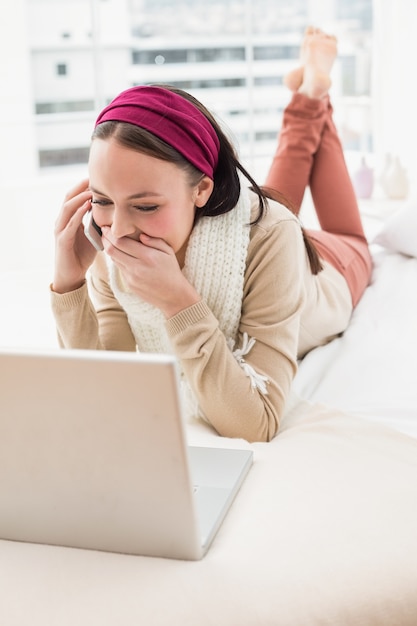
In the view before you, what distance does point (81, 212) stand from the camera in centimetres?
142

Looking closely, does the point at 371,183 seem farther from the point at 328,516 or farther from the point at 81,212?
the point at 328,516

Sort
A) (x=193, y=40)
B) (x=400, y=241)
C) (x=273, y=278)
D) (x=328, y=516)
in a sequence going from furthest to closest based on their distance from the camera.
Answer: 1. (x=193, y=40)
2. (x=400, y=241)
3. (x=273, y=278)
4. (x=328, y=516)

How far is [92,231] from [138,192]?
181 mm

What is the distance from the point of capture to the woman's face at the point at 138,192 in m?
1.20

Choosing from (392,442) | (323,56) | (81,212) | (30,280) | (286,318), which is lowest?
(30,280)

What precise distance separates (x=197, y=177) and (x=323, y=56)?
51.2 inches

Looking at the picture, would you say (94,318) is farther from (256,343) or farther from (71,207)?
(256,343)

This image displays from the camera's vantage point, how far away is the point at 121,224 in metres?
1.24

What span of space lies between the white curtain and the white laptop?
10.2 feet

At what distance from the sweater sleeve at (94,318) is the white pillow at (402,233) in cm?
101

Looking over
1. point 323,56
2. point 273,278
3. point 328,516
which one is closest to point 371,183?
point 323,56

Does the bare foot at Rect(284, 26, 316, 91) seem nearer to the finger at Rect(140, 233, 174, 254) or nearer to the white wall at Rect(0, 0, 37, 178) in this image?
the finger at Rect(140, 233, 174, 254)

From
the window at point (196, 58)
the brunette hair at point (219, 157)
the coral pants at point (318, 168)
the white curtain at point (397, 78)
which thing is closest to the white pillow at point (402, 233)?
the coral pants at point (318, 168)

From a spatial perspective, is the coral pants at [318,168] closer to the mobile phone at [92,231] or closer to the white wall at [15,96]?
the mobile phone at [92,231]
